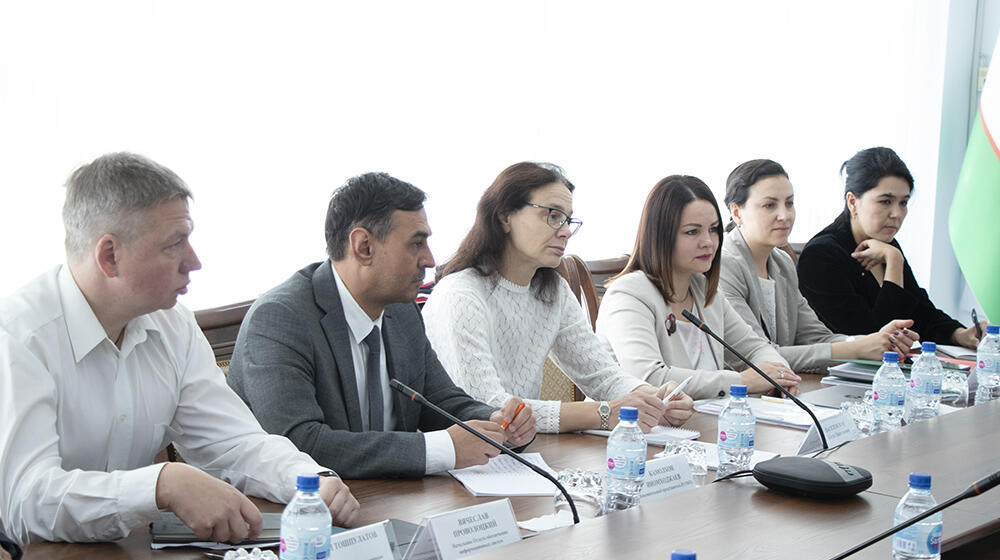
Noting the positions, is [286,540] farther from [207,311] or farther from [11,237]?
[11,237]

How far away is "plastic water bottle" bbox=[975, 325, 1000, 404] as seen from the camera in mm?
2504

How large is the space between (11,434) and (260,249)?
1533 millimetres

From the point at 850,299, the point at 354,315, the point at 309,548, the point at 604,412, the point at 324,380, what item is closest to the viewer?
the point at 309,548

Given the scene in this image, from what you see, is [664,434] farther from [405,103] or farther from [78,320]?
[405,103]

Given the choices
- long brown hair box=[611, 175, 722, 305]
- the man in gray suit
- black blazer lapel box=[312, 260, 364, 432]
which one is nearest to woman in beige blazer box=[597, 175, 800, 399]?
long brown hair box=[611, 175, 722, 305]

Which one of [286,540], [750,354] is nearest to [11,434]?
[286,540]

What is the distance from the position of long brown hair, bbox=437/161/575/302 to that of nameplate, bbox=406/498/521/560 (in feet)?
3.89

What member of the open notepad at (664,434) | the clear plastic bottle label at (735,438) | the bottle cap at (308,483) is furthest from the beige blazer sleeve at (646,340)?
the bottle cap at (308,483)

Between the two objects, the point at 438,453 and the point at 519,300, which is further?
the point at 519,300

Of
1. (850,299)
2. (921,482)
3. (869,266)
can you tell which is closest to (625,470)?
(921,482)

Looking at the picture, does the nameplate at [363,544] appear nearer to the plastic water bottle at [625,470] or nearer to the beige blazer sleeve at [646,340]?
the plastic water bottle at [625,470]

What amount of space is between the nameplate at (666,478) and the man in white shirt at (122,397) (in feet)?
1.51

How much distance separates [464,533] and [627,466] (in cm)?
36

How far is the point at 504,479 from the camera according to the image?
1666mm
